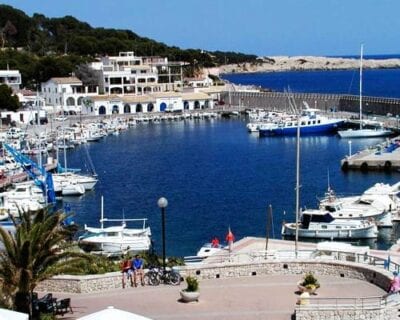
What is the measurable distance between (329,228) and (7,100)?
67313 millimetres

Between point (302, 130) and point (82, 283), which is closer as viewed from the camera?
point (82, 283)

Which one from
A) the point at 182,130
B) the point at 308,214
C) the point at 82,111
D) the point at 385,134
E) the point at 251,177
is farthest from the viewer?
the point at 82,111

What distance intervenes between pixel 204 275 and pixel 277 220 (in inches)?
913

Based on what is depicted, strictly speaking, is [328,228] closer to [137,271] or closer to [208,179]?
[137,271]

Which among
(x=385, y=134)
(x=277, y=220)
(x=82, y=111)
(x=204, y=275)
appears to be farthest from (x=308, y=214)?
(x=82, y=111)

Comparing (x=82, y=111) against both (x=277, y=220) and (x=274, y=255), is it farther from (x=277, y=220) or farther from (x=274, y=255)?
(x=274, y=255)

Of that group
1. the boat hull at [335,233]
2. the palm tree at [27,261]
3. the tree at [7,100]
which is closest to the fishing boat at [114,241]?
the boat hull at [335,233]

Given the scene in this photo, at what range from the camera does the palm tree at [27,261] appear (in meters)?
18.1

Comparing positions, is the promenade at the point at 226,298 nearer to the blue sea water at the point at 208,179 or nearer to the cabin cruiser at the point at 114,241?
the cabin cruiser at the point at 114,241

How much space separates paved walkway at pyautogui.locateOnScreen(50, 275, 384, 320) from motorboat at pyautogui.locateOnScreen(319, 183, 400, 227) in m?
19.7

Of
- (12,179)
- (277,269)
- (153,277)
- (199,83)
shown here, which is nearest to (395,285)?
(277,269)

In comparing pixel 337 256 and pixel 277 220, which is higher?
pixel 337 256

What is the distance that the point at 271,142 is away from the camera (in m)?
89.1

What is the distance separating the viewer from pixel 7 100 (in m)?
98.6
